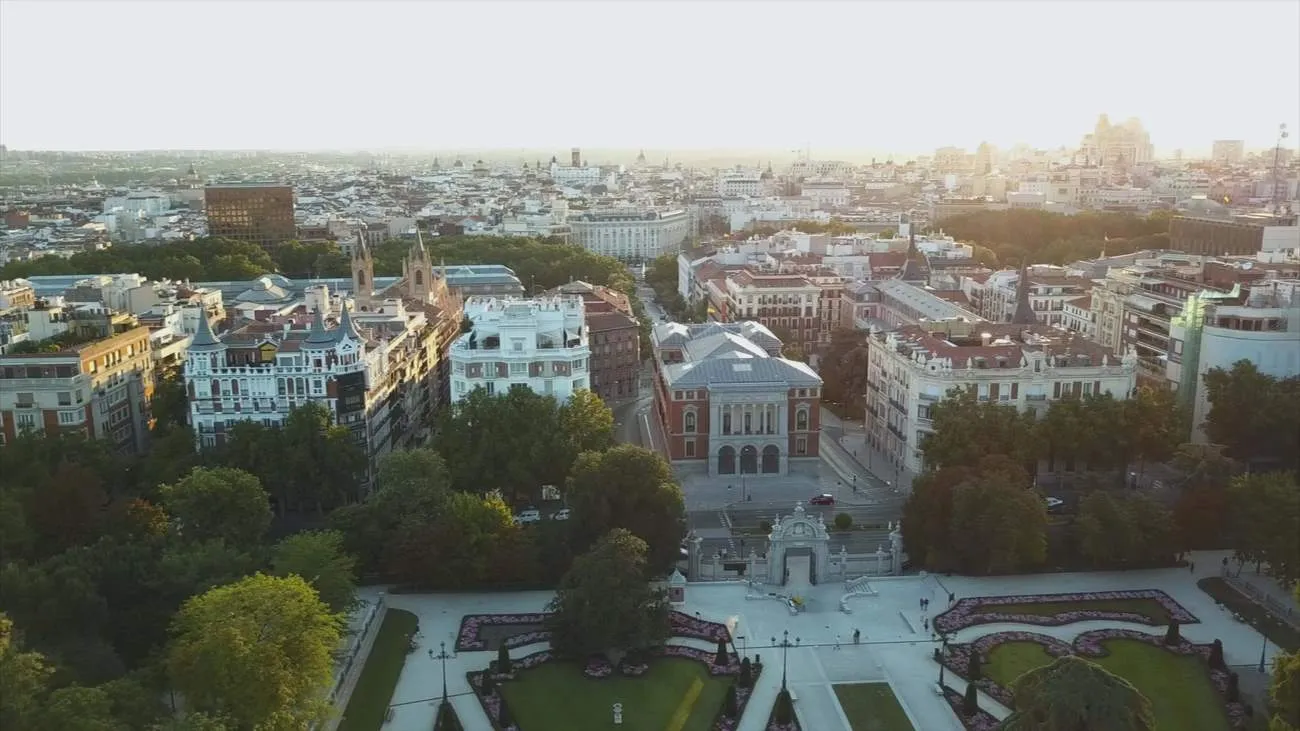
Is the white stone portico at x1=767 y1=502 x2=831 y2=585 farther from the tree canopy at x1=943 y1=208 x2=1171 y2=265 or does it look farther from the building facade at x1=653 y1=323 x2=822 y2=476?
the tree canopy at x1=943 y1=208 x2=1171 y2=265

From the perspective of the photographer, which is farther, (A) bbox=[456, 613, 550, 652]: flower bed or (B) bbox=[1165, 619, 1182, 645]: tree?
(A) bbox=[456, 613, 550, 652]: flower bed

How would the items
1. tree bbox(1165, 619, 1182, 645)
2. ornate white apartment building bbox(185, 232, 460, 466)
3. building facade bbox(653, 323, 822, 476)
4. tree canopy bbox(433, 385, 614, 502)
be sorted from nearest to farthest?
tree bbox(1165, 619, 1182, 645)
tree canopy bbox(433, 385, 614, 502)
ornate white apartment building bbox(185, 232, 460, 466)
building facade bbox(653, 323, 822, 476)

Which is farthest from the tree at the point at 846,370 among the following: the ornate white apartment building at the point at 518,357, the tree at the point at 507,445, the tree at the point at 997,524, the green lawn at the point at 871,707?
the green lawn at the point at 871,707

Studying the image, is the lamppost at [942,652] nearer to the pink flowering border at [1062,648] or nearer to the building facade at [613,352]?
the pink flowering border at [1062,648]

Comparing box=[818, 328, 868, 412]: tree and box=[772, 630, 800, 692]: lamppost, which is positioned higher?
box=[818, 328, 868, 412]: tree

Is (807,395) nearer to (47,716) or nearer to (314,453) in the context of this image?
(314,453)

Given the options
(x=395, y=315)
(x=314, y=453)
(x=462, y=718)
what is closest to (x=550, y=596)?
(x=462, y=718)

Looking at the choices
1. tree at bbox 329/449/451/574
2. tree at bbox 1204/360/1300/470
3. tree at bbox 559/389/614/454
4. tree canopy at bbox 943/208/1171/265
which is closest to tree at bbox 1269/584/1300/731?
tree at bbox 1204/360/1300/470
